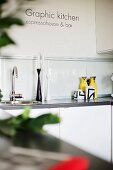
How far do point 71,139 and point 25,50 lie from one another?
3.48 feet

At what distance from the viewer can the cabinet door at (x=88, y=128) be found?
2770mm

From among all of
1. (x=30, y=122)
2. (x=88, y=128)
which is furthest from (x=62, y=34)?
(x=30, y=122)

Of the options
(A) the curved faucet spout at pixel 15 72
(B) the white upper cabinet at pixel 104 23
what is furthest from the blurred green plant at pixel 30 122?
(B) the white upper cabinet at pixel 104 23

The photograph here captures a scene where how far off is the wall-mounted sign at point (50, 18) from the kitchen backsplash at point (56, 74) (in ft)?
1.28

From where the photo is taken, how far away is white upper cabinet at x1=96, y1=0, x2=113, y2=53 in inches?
131

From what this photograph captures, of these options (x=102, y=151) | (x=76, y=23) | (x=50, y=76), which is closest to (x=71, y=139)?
(x=102, y=151)

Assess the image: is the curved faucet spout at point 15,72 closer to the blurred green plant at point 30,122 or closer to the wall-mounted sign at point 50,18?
the wall-mounted sign at point 50,18

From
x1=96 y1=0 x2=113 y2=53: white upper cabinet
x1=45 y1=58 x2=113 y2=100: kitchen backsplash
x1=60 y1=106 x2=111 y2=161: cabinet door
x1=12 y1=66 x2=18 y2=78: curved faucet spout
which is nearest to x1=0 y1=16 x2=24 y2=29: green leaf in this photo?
x1=60 y1=106 x2=111 y2=161: cabinet door

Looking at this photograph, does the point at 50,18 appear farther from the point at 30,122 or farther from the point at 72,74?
the point at 30,122

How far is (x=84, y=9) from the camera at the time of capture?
336cm

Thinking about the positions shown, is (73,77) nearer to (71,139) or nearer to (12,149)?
(71,139)

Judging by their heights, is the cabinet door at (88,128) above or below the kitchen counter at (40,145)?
below

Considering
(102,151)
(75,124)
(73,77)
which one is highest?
(73,77)

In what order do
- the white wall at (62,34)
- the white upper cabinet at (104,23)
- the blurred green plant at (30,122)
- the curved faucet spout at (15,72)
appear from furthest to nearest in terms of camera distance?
the white upper cabinet at (104,23), the white wall at (62,34), the curved faucet spout at (15,72), the blurred green plant at (30,122)
